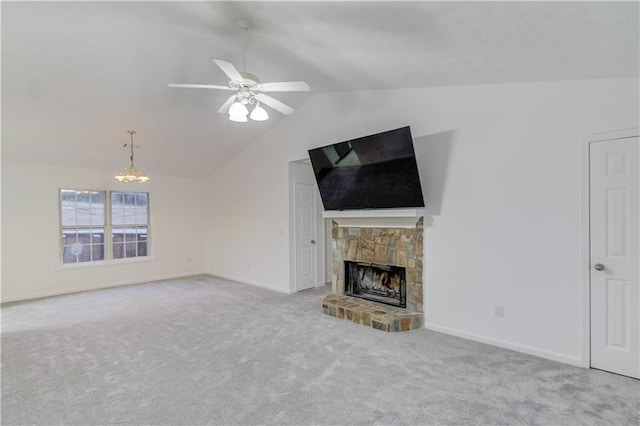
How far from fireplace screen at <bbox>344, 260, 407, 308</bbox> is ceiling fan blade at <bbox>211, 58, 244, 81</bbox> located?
9.58 ft

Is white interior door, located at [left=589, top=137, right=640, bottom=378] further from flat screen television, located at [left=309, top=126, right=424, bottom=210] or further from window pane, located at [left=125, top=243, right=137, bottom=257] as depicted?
window pane, located at [left=125, top=243, right=137, bottom=257]

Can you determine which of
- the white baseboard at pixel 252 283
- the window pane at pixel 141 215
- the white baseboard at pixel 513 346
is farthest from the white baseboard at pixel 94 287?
the white baseboard at pixel 513 346

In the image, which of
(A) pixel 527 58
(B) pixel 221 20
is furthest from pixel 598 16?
(B) pixel 221 20

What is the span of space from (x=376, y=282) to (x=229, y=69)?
3382mm

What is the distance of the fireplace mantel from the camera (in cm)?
376

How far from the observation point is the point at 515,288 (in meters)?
3.15

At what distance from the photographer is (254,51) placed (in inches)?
131

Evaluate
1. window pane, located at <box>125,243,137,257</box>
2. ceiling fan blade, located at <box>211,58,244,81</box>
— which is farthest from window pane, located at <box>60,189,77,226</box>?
ceiling fan blade, located at <box>211,58,244,81</box>

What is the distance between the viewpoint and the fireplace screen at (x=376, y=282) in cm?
421

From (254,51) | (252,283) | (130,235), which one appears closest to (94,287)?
(130,235)

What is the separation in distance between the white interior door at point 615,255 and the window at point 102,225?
24.0ft

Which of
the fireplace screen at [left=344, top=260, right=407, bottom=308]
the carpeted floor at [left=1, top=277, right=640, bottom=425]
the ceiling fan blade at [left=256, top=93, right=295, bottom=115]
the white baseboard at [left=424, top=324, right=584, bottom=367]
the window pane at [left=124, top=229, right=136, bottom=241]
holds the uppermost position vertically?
the ceiling fan blade at [left=256, top=93, right=295, bottom=115]

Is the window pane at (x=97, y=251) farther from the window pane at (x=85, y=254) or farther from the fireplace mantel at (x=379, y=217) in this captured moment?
the fireplace mantel at (x=379, y=217)

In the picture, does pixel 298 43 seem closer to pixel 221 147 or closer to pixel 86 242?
pixel 221 147
